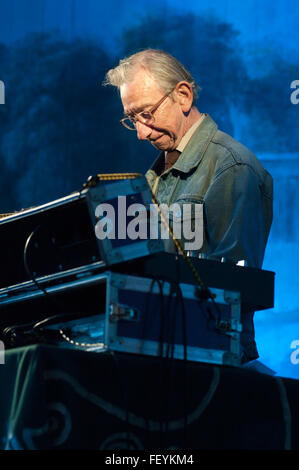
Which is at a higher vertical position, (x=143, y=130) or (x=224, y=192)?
(x=143, y=130)

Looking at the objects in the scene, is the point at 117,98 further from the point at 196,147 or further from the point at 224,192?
the point at 224,192

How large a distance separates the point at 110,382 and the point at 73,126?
334cm

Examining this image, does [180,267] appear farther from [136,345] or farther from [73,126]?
[73,126]

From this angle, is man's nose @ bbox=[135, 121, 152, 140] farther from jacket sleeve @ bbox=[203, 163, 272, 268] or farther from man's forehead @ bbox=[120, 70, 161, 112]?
jacket sleeve @ bbox=[203, 163, 272, 268]

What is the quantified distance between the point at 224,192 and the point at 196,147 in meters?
0.28

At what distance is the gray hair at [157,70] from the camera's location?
2.35m

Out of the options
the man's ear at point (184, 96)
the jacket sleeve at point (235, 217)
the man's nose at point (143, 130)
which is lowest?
the jacket sleeve at point (235, 217)

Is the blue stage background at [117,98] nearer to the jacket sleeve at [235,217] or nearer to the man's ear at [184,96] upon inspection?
the man's ear at [184,96]

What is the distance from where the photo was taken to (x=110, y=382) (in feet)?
4.27

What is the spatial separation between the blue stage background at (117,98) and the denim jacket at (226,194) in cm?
173

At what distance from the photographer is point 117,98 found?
15.0 ft

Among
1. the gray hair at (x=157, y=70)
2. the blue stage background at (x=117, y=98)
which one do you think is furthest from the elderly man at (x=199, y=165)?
the blue stage background at (x=117, y=98)

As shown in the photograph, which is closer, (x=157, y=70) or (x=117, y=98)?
(x=157, y=70)

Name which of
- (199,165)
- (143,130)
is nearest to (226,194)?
(199,165)
